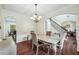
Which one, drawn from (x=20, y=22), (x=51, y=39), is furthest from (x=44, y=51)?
(x=20, y=22)

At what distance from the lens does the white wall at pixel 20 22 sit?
262cm

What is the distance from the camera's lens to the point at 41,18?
8.67ft

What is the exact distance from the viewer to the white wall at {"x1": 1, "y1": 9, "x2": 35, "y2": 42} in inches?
103

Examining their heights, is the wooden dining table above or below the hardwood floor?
above

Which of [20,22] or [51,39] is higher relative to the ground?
[20,22]

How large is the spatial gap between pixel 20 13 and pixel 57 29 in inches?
27.6

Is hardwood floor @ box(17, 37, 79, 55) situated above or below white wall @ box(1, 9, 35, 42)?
below

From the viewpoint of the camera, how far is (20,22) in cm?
264

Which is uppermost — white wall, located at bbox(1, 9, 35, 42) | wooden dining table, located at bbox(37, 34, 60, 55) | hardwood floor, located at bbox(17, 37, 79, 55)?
white wall, located at bbox(1, 9, 35, 42)

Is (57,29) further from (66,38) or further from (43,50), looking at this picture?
(43,50)

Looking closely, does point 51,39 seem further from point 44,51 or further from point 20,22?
point 20,22

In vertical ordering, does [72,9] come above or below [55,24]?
above

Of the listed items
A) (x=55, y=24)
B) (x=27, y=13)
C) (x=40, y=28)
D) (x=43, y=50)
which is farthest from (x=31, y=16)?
(x=43, y=50)
